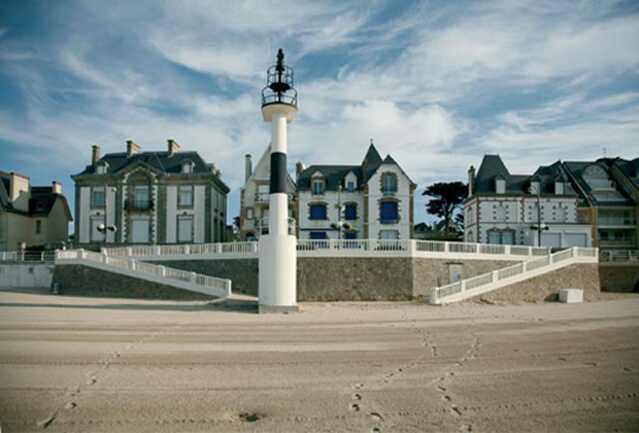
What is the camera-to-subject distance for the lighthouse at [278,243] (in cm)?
1873

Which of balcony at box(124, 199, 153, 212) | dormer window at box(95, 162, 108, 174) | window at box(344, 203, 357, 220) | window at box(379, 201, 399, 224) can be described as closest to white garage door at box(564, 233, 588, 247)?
window at box(379, 201, 399, 224)

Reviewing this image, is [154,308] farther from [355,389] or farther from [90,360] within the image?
[355,389]

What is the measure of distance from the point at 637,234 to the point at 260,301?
1504 inches

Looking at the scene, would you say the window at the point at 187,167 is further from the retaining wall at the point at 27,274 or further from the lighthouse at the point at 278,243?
the lighthouse at the point at 278,243

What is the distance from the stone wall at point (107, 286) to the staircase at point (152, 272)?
0.23 meters

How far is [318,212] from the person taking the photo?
124ft

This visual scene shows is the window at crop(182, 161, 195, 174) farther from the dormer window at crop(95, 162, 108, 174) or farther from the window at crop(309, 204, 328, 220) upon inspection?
the window at crop(309, 204, 328, 220)

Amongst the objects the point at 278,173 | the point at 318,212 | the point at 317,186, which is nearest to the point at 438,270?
the point at 278,173

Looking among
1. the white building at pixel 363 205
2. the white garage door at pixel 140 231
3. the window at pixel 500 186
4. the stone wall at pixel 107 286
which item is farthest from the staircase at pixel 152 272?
the window at pixel 500 186

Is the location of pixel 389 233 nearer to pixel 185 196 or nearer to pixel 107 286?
pixel 185 196

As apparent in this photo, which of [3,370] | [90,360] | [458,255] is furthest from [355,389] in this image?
[458,255]

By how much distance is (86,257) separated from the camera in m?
27.0

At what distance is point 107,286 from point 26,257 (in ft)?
38.4

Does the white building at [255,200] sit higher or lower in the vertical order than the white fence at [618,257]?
higher
